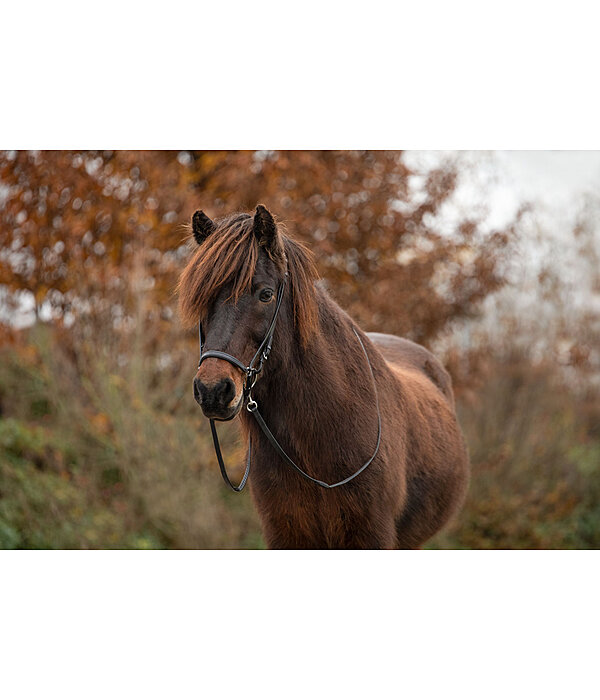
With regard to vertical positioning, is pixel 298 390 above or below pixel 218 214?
below

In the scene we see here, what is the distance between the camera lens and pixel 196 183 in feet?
29.2

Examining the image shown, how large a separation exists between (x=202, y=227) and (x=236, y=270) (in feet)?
1.40

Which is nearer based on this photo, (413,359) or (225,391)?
(225,391)

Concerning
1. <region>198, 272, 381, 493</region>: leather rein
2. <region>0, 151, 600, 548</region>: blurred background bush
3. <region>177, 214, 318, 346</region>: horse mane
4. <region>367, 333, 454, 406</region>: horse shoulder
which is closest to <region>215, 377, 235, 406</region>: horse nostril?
<region>198, 272, 381, 493</region>: leather rein

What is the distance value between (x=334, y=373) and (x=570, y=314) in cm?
996

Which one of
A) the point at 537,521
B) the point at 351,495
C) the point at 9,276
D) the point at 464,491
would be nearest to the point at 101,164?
the point at 9,276

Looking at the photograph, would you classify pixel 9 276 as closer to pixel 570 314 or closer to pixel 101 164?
pixel 101 164

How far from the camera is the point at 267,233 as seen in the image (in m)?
2.81

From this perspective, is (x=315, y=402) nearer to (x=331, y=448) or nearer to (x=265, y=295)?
(x=331, y=448)

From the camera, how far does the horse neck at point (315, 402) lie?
297 cm

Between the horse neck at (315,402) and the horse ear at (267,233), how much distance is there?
1.29 ft

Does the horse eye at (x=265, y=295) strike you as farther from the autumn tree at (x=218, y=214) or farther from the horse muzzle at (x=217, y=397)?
the autumn tree at (x=218, y=214)

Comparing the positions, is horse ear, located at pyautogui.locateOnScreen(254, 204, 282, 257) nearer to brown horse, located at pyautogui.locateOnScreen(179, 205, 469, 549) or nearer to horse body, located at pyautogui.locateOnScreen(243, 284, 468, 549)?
brown horse, located at pyautogui.locateOnScreen(179, 205, 469, 549)

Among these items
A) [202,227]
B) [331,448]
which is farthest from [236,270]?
[331,448]
